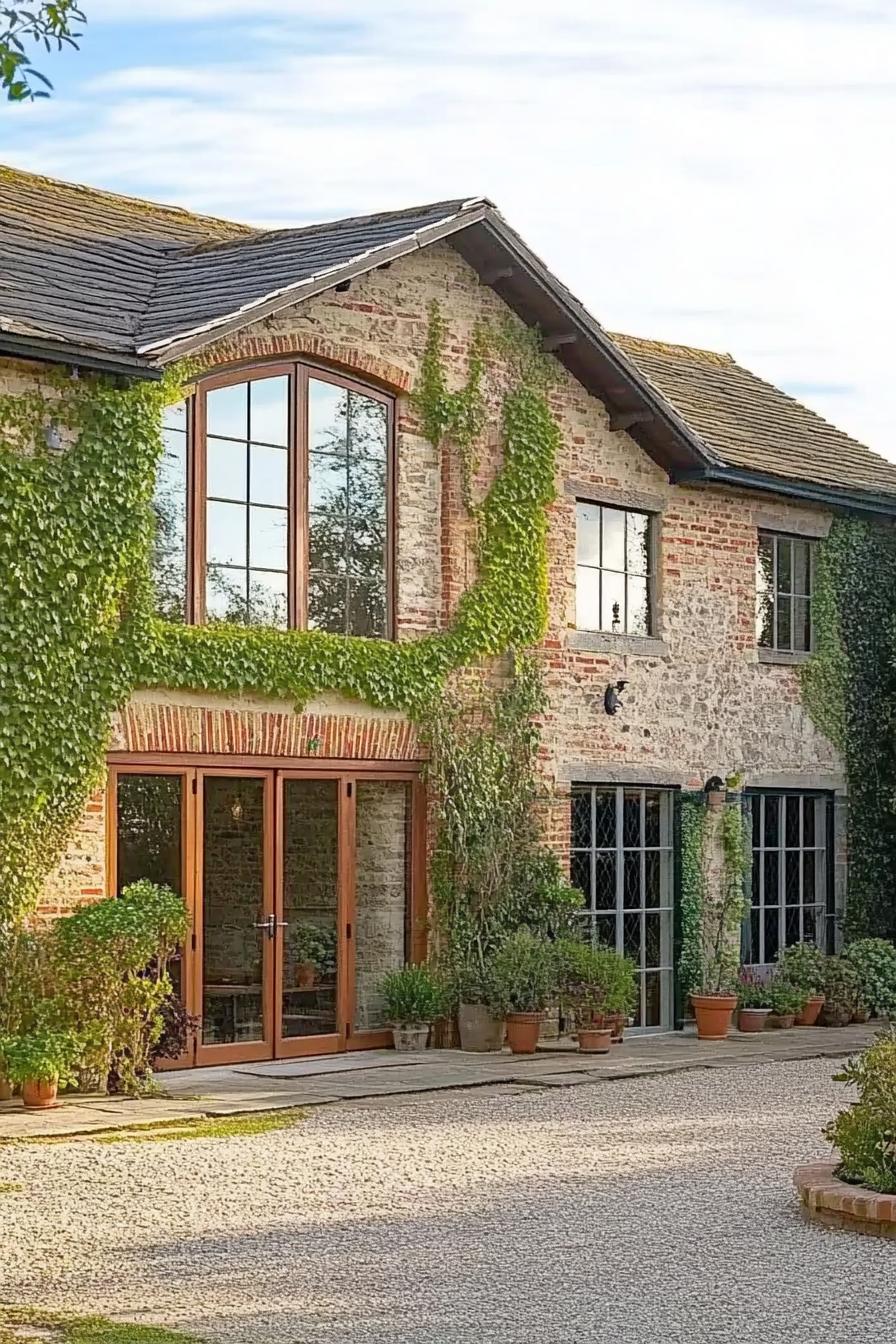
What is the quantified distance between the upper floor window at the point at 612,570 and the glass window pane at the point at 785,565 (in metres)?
2.03

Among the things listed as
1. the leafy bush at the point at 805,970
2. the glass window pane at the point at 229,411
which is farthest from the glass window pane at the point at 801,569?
the glass window pane at the point at 229,411

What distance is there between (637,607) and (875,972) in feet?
13.4

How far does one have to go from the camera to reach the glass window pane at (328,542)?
1543 cm

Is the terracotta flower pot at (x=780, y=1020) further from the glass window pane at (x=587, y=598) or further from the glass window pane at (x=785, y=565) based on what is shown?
the glass window pane at (x=785, y=565)

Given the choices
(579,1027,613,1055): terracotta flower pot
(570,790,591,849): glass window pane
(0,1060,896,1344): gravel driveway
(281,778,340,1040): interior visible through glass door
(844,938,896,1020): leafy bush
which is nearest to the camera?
(0,1060,896,1344): gravel driveway

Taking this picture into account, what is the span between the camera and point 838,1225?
29.2 feet

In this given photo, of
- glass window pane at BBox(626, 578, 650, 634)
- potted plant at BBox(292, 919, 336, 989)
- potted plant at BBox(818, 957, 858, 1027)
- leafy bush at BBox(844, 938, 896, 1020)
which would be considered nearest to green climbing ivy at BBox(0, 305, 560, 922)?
potted plant at BBox(292, 919, 336, 989)

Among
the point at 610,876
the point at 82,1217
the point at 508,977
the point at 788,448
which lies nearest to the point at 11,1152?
the point at 82,1217

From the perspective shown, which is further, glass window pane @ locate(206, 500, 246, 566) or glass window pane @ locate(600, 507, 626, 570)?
glass window pane @ locate(600, 507, 626, 570)

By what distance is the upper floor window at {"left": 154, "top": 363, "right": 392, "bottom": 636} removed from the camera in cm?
1457

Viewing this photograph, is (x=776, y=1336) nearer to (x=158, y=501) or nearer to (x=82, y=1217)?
(x=82, y=1217)

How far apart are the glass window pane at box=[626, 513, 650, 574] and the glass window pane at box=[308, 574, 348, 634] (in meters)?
3.52

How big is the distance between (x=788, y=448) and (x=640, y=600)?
3046 millimetres

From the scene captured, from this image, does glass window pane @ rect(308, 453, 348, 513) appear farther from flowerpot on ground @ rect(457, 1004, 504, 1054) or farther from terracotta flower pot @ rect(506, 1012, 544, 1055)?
terracotta flower pot @ rect(506, 1012, 544, 1055)
